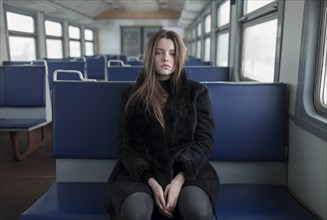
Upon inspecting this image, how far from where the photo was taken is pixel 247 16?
2.97 metres

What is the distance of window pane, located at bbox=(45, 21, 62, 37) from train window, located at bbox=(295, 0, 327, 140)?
295 inches

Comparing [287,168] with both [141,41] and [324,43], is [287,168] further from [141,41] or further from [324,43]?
[141,41]

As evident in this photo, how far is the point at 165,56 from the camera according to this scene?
1536mm

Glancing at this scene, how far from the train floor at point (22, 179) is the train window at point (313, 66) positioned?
1.96m

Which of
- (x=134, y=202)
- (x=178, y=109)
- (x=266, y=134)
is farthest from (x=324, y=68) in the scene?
(x=134, y=202)

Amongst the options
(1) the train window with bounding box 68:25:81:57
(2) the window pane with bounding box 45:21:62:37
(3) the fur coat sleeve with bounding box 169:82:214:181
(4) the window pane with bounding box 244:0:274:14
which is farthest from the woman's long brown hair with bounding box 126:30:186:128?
(1) the train window with bounding box 68:25:81:57

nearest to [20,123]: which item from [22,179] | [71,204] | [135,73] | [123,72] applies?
[22,179]

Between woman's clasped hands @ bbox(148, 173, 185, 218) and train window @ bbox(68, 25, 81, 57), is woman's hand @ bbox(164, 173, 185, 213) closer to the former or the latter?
woman's clasped hands @ bbox(148, 173, 185, 218)

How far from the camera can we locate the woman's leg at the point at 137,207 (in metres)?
1.26

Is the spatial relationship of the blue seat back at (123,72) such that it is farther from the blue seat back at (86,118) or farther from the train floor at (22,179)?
the blue seat back at (86,118)

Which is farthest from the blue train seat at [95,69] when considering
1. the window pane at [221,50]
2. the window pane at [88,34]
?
the window pane at [88,34]

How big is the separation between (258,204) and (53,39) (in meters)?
8.07

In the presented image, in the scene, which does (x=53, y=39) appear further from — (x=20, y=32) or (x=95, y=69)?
(x=95, y=69)

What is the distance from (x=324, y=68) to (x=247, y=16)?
1.61 metres
